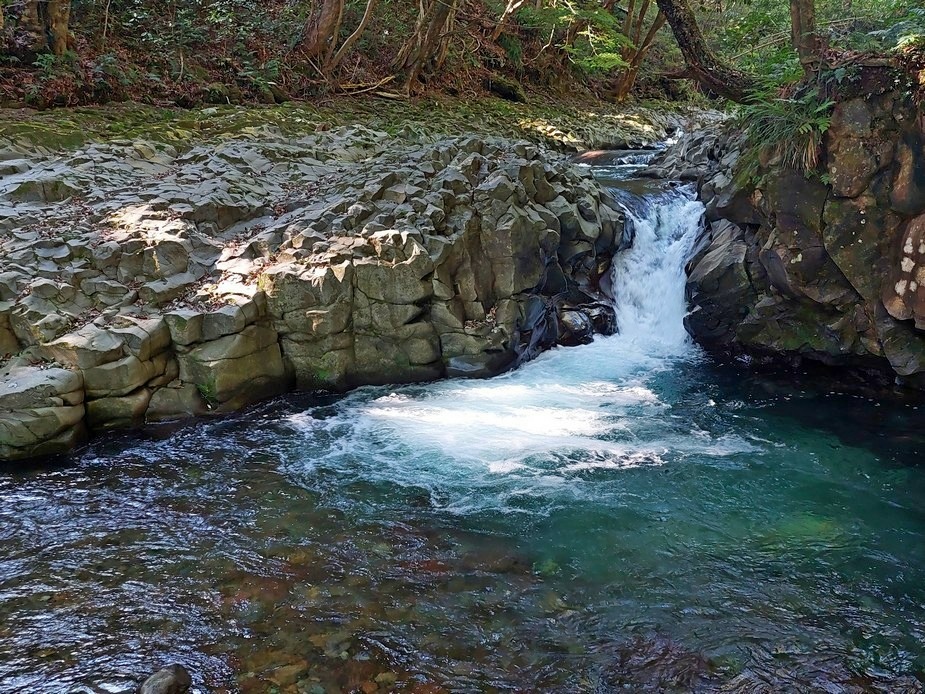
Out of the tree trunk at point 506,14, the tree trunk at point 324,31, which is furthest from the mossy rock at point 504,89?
the tree trunk at point 324,31

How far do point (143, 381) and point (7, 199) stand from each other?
3688mm

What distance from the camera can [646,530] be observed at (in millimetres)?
5762

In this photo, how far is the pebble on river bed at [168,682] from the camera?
393 centimetres

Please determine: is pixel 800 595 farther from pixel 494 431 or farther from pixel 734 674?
pixel 494 431

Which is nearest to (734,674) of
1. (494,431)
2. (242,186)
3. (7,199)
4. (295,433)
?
(494,431)

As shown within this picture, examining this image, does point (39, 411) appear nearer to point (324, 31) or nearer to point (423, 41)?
point (324, 31)

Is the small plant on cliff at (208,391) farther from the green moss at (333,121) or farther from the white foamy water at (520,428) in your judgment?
the green moss at (333,121)

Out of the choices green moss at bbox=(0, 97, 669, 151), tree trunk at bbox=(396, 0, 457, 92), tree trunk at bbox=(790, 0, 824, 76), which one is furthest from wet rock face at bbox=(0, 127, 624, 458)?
tree trunk at bbox=(396, 0, 457, 92)

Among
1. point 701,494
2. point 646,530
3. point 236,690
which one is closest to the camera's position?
point 236,690

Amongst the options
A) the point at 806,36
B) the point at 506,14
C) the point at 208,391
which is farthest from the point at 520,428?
the point at 506,14

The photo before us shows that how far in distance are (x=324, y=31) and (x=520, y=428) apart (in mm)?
13451

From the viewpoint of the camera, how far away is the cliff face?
7602 millimetres

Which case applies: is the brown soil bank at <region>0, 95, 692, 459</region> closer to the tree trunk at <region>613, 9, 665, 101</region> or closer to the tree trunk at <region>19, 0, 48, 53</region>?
the tree trunk at <region>19, 0, 48, 53</region>

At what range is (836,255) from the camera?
8.09 metres
